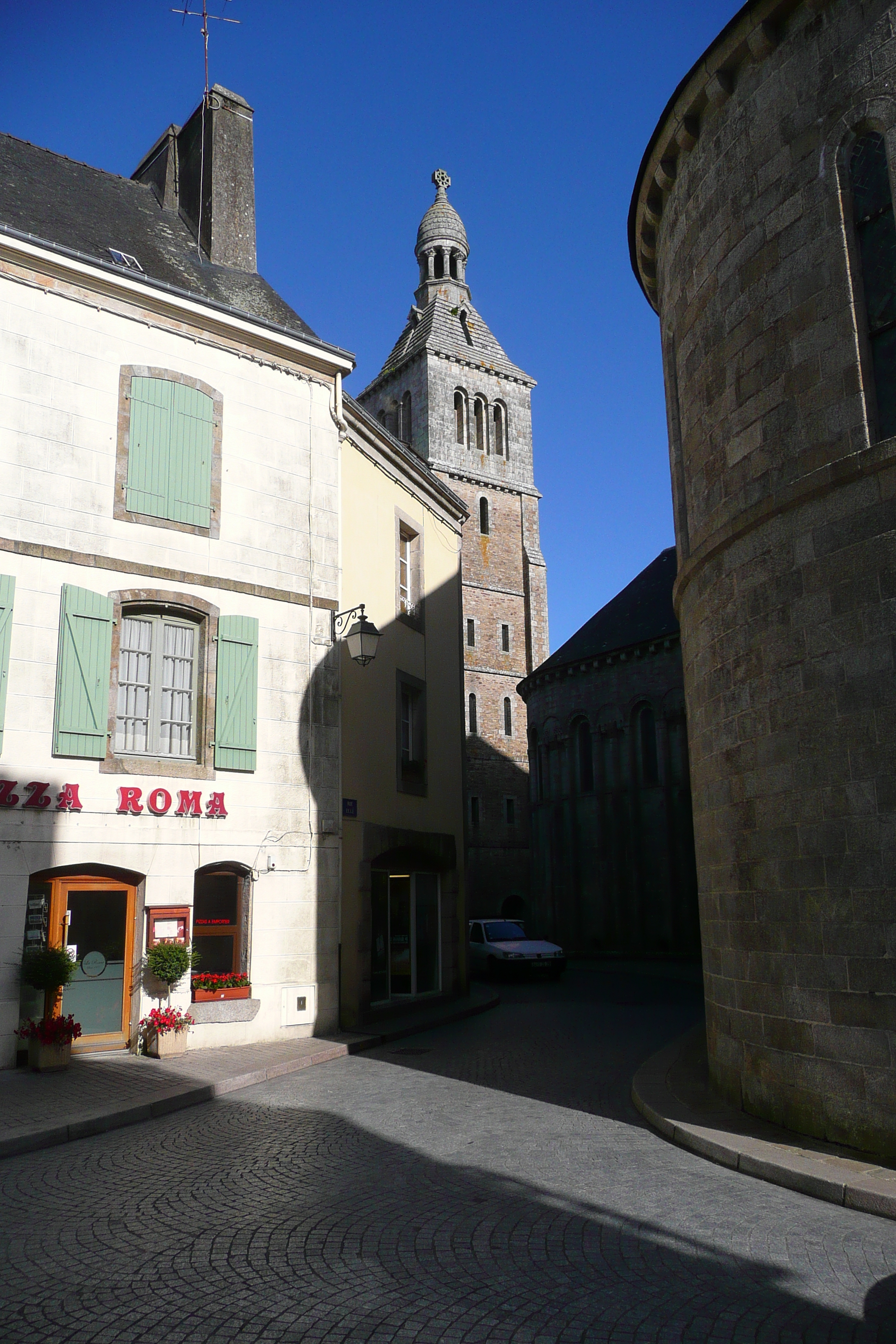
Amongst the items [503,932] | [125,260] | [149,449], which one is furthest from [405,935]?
[125,260]

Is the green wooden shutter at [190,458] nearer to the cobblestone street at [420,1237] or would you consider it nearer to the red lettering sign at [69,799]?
the red lettering sign at [69,799]

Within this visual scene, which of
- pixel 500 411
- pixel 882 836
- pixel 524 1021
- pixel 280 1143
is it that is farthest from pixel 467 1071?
pixel 500 411

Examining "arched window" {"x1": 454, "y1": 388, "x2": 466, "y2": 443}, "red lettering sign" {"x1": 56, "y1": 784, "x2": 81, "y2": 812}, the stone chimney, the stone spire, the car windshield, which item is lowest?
the car windshield

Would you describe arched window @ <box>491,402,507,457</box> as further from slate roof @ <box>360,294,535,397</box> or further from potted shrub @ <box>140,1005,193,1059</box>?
potted shrub @ <box>140,1005,193,1059</box>

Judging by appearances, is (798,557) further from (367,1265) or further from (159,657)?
(159,657)

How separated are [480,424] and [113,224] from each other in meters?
40.4

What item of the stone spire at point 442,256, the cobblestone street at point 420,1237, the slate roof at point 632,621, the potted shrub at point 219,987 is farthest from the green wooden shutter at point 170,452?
the stone spire at point 442,256

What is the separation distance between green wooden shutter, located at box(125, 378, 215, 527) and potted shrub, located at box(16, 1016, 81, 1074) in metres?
5.87

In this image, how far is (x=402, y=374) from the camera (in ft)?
179

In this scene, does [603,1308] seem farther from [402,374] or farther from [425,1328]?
[402,374]

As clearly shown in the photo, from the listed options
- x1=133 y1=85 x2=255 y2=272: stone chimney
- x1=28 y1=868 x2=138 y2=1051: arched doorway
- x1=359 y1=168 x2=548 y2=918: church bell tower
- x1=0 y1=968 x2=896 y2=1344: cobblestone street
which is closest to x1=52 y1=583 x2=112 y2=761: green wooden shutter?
x1=28 y1=868 x2=138 y2=1051: arched doorway

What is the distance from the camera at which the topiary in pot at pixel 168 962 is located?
11477mm

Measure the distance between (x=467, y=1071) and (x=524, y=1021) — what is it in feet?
14.9

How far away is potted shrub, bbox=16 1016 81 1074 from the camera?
33.8 feet
